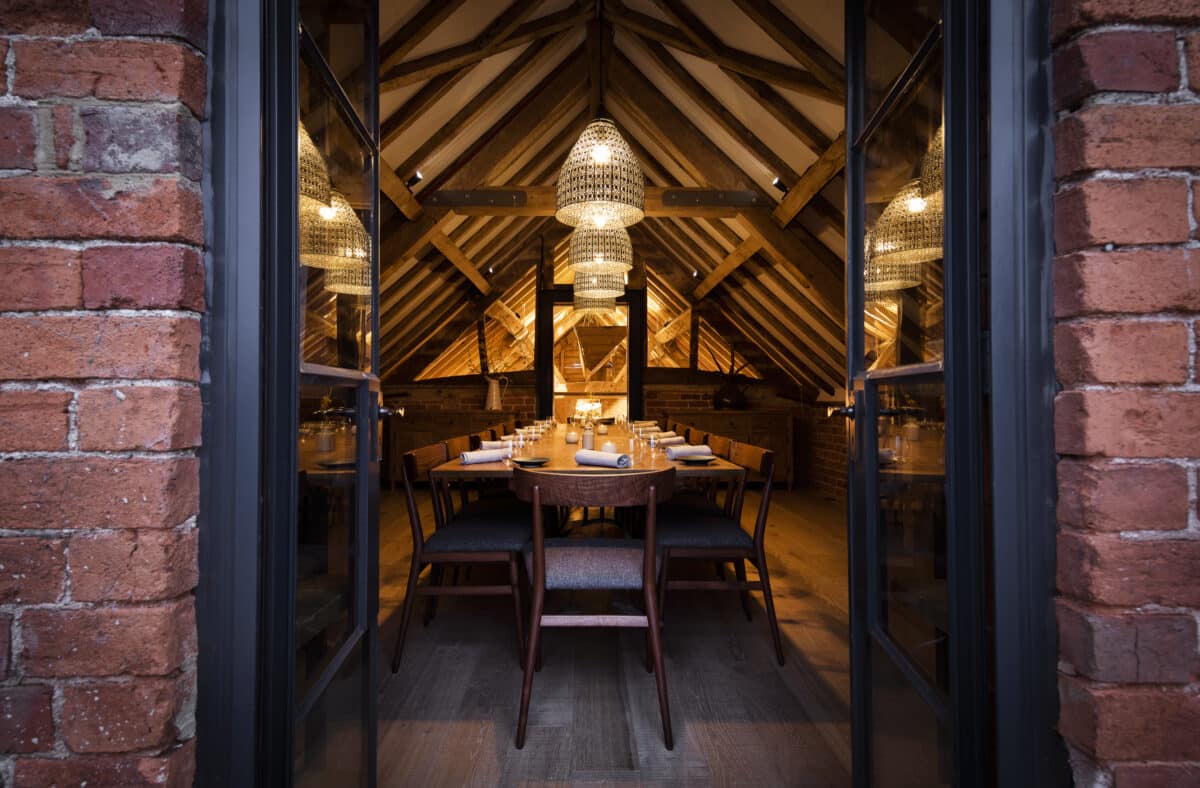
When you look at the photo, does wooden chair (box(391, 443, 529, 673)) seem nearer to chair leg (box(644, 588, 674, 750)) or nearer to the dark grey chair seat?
the dark grey chair seat

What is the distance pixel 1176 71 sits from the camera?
75 cm

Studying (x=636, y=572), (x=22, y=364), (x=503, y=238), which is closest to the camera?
(x=22, y=364)

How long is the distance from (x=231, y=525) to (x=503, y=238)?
6691 millimetres

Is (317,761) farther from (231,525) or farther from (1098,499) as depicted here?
Answer: (1098,499)

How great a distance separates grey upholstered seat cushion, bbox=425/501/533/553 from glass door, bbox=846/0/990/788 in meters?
1.38

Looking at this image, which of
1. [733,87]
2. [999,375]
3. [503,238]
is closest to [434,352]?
[503,238]

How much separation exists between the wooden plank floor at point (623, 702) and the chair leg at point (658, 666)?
0.14ft

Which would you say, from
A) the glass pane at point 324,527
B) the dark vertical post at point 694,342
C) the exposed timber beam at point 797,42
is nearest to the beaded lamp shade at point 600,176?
the exposed timber beam at point 797,42

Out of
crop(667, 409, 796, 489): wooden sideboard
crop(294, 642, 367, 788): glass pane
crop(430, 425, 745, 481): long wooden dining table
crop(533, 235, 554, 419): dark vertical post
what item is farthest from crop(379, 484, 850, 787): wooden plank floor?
crop(533, 235, 554, 419): dark vertical post

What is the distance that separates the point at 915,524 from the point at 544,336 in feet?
21.3

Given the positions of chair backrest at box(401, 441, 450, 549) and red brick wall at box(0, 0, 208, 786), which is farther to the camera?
chair backrest at box(401, 441, 450, 549)

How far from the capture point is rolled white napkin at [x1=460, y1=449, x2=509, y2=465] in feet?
8.89

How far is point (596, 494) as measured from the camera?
6.06 feet

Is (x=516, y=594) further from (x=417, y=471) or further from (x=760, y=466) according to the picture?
(x=760, y=466)
